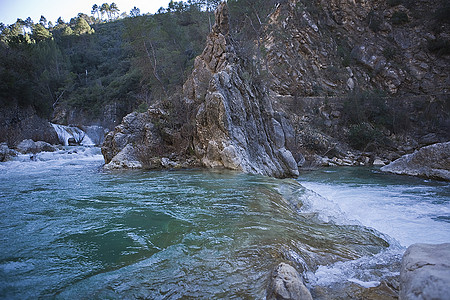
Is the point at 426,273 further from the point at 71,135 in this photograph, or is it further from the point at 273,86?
the point at 71,135

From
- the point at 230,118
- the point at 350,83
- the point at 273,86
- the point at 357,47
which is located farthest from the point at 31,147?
the point at 357,47

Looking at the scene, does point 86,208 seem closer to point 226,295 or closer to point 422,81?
point 226,295

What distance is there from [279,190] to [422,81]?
103ft

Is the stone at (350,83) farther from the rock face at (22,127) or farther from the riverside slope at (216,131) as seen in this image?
the rock face at (22,127)

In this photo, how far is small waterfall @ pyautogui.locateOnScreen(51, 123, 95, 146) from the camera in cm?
2303

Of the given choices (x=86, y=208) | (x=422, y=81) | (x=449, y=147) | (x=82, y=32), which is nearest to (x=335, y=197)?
(x=86, y=208)

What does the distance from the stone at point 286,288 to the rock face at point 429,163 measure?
41.2 ft

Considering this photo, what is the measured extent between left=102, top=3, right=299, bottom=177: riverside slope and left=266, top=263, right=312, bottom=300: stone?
7555mm

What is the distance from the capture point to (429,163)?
40.5 feet

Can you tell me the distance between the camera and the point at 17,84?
69.9 feet

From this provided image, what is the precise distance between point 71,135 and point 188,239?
2453 centimetres

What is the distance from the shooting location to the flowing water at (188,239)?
2.48m

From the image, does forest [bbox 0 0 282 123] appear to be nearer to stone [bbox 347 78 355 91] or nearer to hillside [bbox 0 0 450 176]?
hillside [bbox 0 0 450 176]

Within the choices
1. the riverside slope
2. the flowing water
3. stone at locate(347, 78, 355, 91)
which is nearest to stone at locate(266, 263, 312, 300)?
the flowing water
